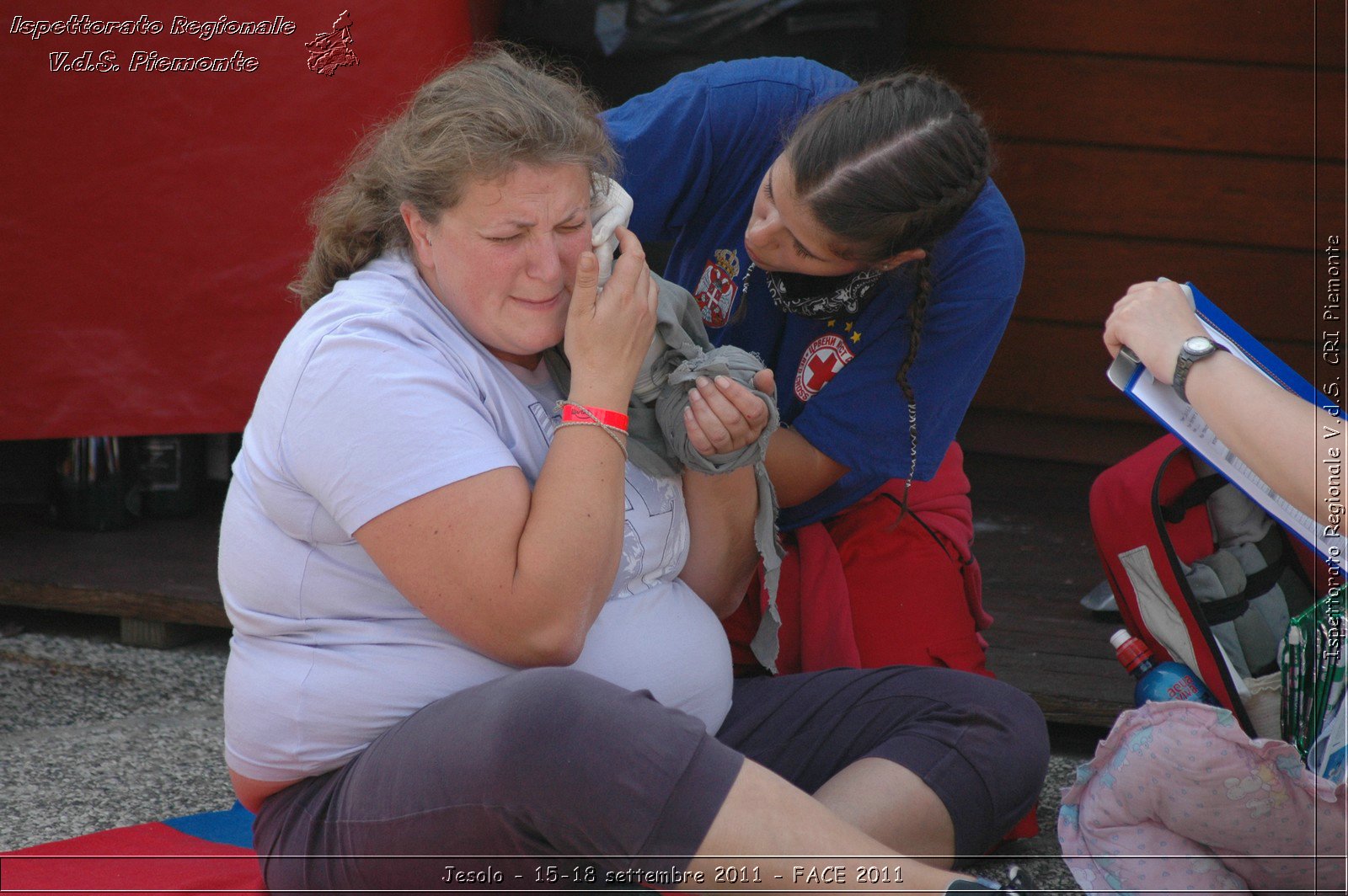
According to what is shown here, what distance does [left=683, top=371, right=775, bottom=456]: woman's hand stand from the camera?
68.5 inches

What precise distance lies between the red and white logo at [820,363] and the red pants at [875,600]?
265 mm

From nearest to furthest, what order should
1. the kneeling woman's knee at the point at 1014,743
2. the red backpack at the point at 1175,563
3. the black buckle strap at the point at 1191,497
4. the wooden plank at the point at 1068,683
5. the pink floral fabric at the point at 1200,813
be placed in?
the pink floral fabric at the point at 1200,813
the kneeling woman's knee at the point at 1014,743
the red backpack at the point at 1175,563
the black buckle strap at the point at 1191,497
the wooden plank at the point at 1068,683

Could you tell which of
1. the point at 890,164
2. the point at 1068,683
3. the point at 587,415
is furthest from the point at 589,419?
the point at 1068,683

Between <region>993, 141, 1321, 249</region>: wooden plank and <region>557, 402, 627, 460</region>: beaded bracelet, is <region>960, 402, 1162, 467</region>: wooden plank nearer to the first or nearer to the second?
<region>993, 141, 1321, 249</region>: wooden plank

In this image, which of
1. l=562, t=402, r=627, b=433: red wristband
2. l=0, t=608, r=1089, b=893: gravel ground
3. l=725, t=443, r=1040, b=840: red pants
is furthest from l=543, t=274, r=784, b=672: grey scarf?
l=0, t=608, r=1089, b=893: gravel ground

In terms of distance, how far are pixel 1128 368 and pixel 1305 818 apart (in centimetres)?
69

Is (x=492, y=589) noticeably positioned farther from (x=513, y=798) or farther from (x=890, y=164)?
(x=890, y=164)

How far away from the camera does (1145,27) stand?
3.59 meters

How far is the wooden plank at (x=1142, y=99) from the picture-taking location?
3584mm

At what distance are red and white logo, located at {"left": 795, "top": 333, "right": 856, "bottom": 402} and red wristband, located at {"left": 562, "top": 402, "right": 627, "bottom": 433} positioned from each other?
680 mm

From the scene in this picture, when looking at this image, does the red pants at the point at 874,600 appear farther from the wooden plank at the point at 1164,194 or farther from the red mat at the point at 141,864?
the wooden plank at the point at 1164,194

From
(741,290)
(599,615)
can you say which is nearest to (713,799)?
(599,615)

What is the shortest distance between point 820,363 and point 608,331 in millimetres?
645

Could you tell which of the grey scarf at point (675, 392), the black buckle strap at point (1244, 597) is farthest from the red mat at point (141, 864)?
the black buckle strap at point (1244, 597)
